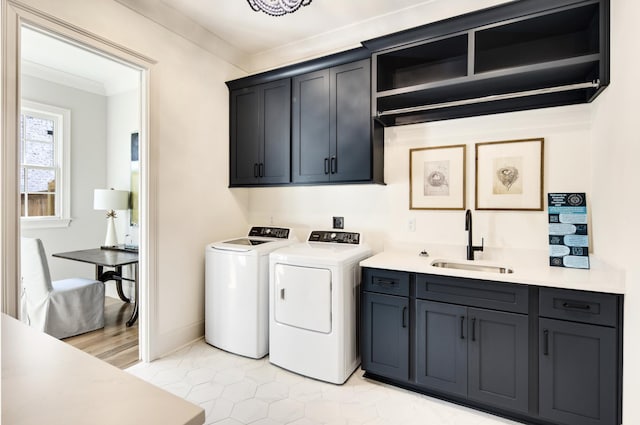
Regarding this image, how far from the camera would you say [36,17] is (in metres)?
2.00

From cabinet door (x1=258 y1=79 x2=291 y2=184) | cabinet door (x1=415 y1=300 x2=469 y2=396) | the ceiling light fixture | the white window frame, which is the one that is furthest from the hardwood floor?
the ceiling light fixture

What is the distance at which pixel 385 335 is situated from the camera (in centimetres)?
229

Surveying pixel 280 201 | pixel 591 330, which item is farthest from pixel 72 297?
pixel 591 330

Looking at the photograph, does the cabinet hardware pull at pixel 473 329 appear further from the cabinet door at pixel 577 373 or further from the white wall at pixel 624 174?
the white wall at pixel 624 174

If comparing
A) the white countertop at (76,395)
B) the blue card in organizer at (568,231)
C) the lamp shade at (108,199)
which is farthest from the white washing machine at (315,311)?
the lamp shade at (108,199)

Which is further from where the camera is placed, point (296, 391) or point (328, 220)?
point (328, 220)

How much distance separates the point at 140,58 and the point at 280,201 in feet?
5.64

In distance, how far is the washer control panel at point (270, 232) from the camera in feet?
10.8

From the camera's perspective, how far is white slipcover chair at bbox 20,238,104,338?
299cm

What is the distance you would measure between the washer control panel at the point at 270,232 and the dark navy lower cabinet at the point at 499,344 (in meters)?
1.15

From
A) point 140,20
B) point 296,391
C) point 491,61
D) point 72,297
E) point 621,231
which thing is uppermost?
point 140,20

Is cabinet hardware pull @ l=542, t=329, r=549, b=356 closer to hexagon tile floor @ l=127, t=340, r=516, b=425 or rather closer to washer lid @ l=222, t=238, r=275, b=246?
hexagon tile floor @ l=127, t=340, r=516, b=425

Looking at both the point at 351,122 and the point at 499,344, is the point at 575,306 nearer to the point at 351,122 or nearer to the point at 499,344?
the point at 499,344

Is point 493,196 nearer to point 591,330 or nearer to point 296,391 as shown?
point 591,330
